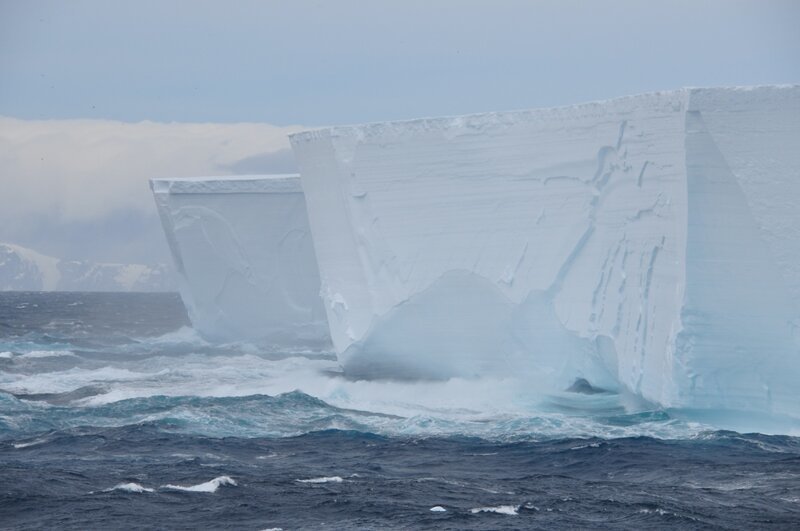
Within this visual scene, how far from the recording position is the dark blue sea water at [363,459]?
31.0 feet

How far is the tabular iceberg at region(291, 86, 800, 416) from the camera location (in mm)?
13016

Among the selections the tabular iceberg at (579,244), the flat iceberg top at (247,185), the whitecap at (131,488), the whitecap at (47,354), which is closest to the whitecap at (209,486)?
the whitecap at (131,488)

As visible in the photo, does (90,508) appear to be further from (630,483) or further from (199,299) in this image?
(199,299)

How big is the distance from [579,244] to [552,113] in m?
1.90

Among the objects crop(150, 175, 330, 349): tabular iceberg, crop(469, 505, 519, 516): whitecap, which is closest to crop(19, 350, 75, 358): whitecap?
crop(150, 175, 330, 349): tabular iceberg

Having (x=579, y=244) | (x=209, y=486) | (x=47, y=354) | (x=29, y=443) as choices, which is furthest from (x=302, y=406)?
(x=47, y=354)

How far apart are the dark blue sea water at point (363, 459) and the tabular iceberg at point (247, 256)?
477 cm

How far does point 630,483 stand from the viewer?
10.9 meters

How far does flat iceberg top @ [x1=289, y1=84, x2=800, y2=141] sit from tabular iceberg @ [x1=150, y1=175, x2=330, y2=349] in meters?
4.86

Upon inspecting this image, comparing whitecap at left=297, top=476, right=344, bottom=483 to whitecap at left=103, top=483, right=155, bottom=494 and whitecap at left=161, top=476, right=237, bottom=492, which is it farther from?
whitecap at left=103, top=483, right=155, bottom=494

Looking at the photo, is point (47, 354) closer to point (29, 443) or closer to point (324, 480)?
point (29, 443)

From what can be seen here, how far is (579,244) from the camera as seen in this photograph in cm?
1530

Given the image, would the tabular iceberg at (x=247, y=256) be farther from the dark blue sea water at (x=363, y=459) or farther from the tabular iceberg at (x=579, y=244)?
the tabular iceberg at (x=579, y=244)

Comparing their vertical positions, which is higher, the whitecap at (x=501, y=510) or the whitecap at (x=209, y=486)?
the whitecap at (x=209, y=486)
